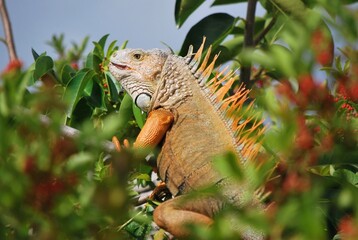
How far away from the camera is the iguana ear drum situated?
15.5 ft

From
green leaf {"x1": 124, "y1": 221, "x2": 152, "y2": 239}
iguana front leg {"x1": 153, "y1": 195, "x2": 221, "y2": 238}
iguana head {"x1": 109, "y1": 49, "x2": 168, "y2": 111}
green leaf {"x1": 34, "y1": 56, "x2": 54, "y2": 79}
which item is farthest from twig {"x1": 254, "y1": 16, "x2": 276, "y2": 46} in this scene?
iguana front leg {"x1": 153, "y1": 195, "x2": 221, "y2": 238}

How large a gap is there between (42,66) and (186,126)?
1084 millimetres

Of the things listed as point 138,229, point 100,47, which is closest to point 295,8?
point 100,47

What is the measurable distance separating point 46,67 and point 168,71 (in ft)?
2.59

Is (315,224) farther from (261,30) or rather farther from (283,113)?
(261,30)

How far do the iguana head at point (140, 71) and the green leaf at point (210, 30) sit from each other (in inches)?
27.1

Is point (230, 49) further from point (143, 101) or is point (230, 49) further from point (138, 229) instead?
point (138, 229)

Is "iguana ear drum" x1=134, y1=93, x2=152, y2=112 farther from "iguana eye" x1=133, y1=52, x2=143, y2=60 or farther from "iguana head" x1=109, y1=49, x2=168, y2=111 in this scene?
"iguana eye" x1=133, y1=52, x2=143, y2=60

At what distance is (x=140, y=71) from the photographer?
4.88m

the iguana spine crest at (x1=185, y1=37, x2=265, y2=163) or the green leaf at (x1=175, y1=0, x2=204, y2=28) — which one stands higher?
the iguana spine crest at (x1=185, y1=37, x2=265, y2=163)

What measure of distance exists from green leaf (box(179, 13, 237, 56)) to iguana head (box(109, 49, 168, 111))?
27.1 inches

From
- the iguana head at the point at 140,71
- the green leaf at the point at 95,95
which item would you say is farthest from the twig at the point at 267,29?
the iguana head at the point at 140,71

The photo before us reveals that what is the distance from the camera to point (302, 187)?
74.5 inches

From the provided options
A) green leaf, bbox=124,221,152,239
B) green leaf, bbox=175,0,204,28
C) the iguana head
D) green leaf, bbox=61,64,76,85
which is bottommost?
green leaf, bbox=124,221,152,239
